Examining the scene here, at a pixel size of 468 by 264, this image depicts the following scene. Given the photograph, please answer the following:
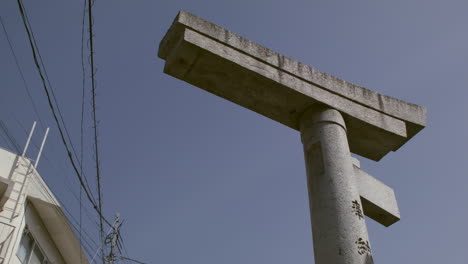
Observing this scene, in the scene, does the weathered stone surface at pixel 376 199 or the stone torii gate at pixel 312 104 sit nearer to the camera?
the stone torii gate at pixel 312 104

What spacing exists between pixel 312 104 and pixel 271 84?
0.59 meters

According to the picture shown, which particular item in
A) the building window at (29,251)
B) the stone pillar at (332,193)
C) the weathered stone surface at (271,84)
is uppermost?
the building window at (29,251)

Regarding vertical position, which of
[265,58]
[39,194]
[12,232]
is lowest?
[265,58]

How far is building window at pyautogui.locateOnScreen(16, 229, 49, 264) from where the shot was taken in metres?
17.2

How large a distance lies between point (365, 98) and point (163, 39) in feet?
8.91

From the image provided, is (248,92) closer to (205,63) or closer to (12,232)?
(205,63)

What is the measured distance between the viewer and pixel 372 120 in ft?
21.5

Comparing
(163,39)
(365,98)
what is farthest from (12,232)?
(365,98)

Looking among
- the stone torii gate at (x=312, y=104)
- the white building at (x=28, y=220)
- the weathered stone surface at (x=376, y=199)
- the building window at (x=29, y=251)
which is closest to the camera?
the stone torii gate at (x=312, y=104)

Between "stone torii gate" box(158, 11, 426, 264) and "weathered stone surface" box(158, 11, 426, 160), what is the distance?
0.04ft

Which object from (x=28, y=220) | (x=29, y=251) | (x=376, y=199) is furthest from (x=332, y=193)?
(x=29, y=251)

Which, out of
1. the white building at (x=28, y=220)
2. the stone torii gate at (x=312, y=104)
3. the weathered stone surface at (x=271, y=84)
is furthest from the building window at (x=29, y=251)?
the stone torii gate at (x=312, y=104)

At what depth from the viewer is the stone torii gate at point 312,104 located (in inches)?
232

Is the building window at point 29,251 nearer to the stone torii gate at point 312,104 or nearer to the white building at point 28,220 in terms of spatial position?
the white building at point 28,220
